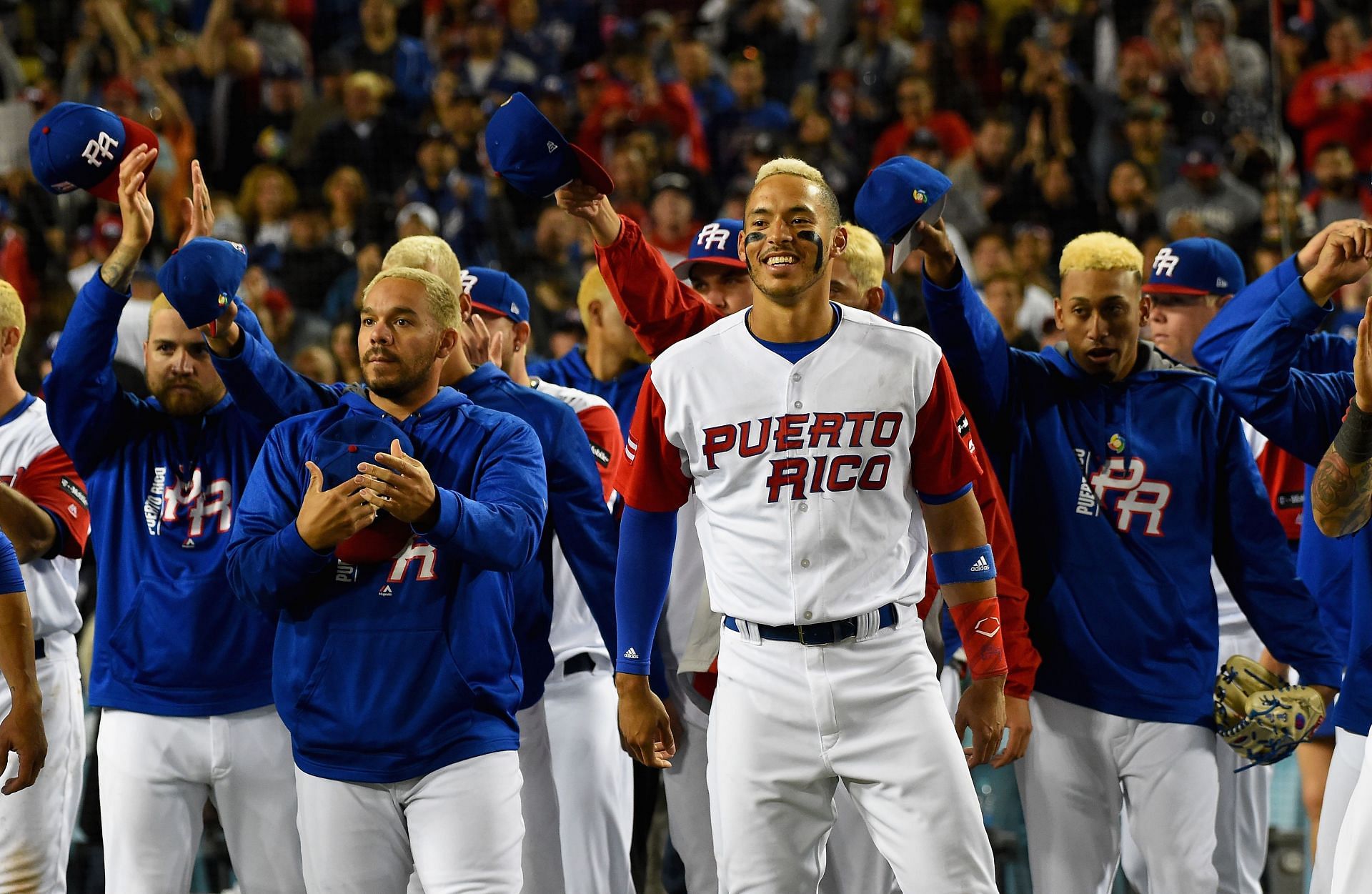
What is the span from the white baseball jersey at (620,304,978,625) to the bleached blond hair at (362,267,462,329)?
55 centimetres

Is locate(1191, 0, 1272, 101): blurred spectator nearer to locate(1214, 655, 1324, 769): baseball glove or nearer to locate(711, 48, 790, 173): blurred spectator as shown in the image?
locate(711, 48, 790, 173): blurred spectator

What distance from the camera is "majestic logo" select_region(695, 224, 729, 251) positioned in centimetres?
468

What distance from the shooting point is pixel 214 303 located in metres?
3.82

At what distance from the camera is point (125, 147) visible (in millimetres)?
4211

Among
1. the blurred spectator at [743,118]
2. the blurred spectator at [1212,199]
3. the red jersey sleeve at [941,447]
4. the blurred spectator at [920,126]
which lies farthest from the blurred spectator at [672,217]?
the red jersey sleeve at [941,447]

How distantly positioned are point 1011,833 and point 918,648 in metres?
2.59

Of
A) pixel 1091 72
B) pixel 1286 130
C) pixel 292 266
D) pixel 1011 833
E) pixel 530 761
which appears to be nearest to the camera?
pixel 530 761

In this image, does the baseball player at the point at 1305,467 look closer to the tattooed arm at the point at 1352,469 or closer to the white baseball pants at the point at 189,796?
the tattooed arm at the point at 1352,469

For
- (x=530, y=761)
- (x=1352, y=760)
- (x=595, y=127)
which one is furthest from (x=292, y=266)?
(x=1352, y=760)

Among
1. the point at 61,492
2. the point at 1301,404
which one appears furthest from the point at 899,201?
the point at 61,492

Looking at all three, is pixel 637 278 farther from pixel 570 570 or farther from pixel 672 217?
pixel 672 217

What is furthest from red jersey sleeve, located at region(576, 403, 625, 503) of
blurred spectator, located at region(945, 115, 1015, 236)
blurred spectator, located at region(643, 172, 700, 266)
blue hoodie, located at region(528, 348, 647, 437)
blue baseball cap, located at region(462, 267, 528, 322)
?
blurred spectator, located at region(945, 115, 1015, 236)

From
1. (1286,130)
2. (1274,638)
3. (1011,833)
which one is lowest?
(1011,833)

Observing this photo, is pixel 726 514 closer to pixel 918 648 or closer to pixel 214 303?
pixel 918 648
